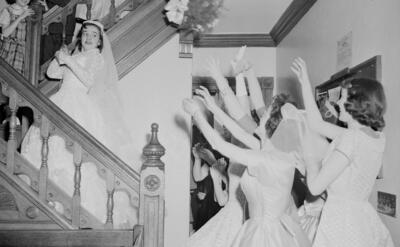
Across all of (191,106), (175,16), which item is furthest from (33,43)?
(191,106)

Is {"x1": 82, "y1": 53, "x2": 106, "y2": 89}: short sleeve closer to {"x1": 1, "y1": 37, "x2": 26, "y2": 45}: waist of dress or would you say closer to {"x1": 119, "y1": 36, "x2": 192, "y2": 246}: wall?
{"x1": 119, "y1": 36, "x2": 192, "y2": 246}: wall

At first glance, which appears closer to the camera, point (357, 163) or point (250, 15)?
point (357, 163)

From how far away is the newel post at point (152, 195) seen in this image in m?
2.80

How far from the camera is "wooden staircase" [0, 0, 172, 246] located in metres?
2.76

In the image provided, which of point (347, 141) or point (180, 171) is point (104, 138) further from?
point (347, 141)

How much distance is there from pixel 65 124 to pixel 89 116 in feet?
2.00

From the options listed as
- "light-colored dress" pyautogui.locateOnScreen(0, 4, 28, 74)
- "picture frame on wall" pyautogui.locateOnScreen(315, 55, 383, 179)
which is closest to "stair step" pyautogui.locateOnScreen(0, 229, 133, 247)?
"picture frame on wall" pyautogui.locateOnScreen(315, 55, 383, 179)

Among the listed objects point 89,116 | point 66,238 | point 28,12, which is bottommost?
point 66,238

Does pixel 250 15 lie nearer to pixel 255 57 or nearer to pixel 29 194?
pixel 255 57

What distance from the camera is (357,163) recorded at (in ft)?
7.26

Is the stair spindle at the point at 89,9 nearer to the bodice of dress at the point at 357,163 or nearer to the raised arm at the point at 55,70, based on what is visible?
the raised arm at the point at 55,70

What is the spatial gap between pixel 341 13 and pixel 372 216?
2.07m

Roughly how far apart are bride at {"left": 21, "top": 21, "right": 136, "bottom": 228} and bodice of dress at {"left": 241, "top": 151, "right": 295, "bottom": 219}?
3.60ft

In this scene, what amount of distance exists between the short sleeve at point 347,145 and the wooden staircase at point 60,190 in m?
1.16
